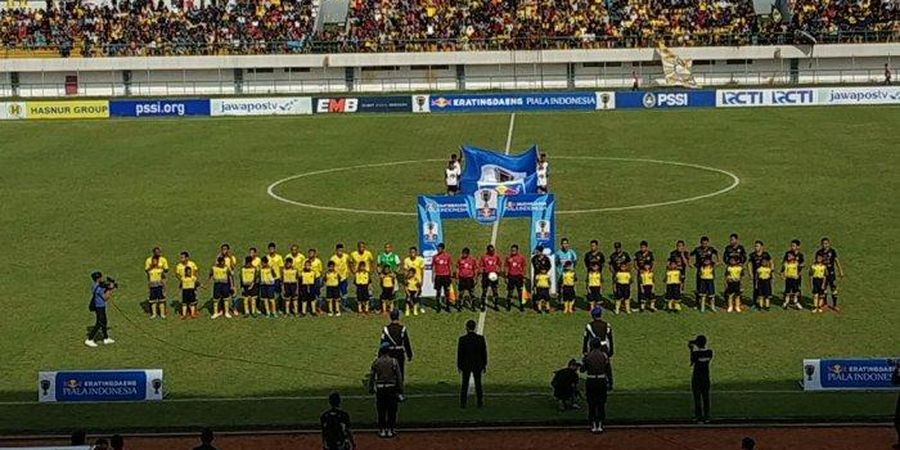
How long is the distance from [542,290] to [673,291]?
9.17 ft

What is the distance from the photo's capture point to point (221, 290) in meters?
29.6

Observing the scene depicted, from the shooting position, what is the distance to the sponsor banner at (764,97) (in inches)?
2729

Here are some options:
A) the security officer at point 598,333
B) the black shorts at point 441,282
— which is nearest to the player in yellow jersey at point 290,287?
the black shorts at point 441,282

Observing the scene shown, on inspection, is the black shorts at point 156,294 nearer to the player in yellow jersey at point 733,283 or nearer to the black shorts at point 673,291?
the black shorts at point 673,291

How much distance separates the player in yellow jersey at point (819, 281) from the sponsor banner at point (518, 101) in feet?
140

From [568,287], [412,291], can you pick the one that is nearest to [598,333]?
[568,287]

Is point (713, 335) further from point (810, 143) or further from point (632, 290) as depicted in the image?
point (810, 143)

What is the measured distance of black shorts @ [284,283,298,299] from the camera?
2962cm

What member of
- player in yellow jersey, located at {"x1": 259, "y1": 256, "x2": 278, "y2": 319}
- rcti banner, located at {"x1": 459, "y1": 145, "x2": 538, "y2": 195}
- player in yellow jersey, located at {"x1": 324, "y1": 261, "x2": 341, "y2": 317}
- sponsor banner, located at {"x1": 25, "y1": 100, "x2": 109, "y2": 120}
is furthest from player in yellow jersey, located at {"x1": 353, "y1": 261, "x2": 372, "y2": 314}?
sponsor banner, located at {"x1": 25, "y1": 100, "x2": 109, "y2": 120}

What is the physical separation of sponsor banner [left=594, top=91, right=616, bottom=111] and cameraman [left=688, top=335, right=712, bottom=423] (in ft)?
166

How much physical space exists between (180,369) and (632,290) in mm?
10691

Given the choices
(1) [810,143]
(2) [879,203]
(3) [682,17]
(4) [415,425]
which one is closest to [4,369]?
(4) [415,425]

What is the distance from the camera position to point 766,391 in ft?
76.5

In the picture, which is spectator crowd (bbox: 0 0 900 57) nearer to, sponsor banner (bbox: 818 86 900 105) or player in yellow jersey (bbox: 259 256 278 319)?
sponsor banner (bbox: 818 86 900 105)
